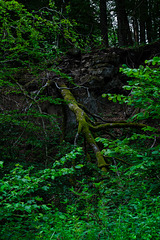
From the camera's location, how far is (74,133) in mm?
7414

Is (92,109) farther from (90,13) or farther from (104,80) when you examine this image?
(90,13)

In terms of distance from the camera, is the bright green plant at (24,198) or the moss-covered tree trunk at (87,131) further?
the moss-covered tree trunk at (87,131)

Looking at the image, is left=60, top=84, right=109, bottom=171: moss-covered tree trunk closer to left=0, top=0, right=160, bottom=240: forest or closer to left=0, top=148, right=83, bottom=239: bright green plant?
left=0, top=0, right=160, bottom=240: forest

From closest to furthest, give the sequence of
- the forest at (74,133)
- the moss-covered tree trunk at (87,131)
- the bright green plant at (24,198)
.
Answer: the bright green plant at (24,198) < the forest at (74,133) < the moss-covered tree trunk at (87,131)

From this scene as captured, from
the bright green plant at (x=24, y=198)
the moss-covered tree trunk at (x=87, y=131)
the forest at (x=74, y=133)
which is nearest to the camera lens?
the bright green plant at (x=24, y=198)

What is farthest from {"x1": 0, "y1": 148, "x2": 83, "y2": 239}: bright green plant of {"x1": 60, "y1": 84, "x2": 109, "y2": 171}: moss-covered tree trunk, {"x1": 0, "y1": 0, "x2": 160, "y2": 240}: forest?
{"x1": 60, "y1": 84, "x2": 109, "y2": 171}: moss-covered tree trunk

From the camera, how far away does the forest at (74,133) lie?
2.30 metres

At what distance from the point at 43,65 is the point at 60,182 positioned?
404 cm

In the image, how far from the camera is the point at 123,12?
1227cm

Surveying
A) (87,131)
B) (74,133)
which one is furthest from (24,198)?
(74,133)

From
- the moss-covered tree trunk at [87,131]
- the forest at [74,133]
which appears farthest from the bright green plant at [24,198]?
the moss-covered tree trunk at [87,131]

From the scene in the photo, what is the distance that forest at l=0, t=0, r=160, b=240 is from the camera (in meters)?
2.30

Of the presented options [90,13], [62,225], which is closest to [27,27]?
[62,225]

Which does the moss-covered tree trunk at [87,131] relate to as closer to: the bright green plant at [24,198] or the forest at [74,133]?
the forest at [74,133]
